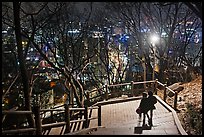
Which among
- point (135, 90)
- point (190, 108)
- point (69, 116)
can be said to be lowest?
point (190, 108)

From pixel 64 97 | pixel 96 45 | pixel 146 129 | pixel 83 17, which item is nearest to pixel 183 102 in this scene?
pixel 146 129

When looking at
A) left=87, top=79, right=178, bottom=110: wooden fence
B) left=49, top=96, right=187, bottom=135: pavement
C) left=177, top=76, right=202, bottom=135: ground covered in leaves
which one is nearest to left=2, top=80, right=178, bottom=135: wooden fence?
left=87, top=79, right=178, bottom=110: wooden fence

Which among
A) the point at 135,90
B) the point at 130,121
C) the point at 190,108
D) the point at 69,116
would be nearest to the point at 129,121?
the point at 130,121

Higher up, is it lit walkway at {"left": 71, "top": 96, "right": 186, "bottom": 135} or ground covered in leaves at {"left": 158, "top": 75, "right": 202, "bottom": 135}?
ground covered in leaves at {"left": 158, "top": 75, "right": 202, "bottom": 135}

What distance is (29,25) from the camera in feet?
51.4

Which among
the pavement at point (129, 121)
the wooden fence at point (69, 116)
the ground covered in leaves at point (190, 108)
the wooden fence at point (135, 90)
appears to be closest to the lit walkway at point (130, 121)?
the pavement at point (129, 121)

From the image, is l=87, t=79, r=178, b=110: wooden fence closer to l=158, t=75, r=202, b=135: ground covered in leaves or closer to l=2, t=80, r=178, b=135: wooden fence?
l=2, t=80, r=178, b=135: wooden fence

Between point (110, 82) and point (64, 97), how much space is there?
6.13 m

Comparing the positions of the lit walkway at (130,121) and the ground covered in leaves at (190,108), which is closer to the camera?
the lit walkway at (130,121)

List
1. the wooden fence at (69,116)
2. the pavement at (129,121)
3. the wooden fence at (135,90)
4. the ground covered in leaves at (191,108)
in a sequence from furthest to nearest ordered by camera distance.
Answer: the wooden fence at (135,90) < the ground covered in leaves at (191,108) < the pavement at (129,121) < the wooden fence at (69,116)

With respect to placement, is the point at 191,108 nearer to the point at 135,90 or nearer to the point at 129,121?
the point at 129,121

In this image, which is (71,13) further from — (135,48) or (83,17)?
(135,48)

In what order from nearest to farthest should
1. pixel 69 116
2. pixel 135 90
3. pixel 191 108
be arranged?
1. pixel 69 116
2. pixel 191 108
3. pixel 135 90

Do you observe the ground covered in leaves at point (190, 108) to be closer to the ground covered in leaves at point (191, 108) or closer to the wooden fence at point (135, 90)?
the ground covered in leaves at point (191, 108)
